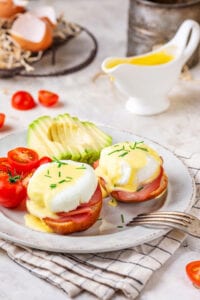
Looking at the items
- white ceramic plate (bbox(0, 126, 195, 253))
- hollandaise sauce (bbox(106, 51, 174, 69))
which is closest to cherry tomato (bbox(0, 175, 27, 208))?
white ceramic plate (bbox(0, 126, 195, 253))

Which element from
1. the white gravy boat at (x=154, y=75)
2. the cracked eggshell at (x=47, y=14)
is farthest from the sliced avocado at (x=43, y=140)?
the cracked eggshell at (x=47, y=14)

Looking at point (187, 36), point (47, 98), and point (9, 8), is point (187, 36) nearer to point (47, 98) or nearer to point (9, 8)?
point (47, 98)

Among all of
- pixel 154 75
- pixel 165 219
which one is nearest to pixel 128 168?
pixel 165 219

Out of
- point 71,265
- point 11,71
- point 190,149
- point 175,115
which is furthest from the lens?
point 11,71

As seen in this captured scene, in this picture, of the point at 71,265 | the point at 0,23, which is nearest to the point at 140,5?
the point at 0,23

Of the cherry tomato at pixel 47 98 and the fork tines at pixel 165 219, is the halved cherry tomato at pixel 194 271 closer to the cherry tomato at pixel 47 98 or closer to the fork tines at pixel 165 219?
the fork tines at pixel 165 219

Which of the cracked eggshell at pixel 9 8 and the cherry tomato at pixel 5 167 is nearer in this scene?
the cherry tomato at pixel 5 167

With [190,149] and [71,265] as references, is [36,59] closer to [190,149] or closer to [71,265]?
[190,149]
